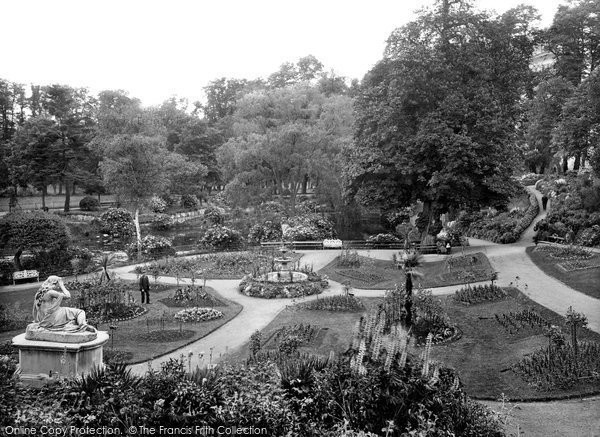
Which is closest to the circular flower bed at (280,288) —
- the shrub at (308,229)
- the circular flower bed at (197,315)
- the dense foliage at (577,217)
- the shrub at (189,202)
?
the circular flower bed at (197,315)

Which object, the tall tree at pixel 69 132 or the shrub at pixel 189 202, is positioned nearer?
the tall tree at pixel 69 132

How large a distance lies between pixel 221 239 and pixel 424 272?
1472 cm

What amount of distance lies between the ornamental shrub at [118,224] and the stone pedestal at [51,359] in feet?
120

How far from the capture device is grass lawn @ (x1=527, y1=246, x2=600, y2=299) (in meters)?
21.3

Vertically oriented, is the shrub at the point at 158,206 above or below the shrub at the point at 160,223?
above

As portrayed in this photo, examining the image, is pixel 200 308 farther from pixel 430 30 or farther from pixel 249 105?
pixel 249 105

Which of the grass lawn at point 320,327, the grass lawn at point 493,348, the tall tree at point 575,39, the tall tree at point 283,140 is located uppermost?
the tall tree at point 575,39

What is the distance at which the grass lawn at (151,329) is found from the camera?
1584cm

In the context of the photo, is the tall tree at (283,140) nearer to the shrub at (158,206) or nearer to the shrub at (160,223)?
the shrub at (160,223)

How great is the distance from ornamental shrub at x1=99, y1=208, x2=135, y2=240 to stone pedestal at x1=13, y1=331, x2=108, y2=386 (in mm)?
36663

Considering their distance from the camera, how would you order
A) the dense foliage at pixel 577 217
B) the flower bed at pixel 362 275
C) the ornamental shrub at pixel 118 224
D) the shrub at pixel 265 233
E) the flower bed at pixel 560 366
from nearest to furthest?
the flower bed at pixel 560 366, the flower bed at pixel 362 275, the dense foliage at pixel 577 217, the shrub at pixel 265 233, the ornamental shrub at pixel 118 224

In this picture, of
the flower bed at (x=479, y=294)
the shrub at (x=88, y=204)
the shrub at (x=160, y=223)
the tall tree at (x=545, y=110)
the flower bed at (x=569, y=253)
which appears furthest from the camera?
the shrub at (x=88, y=204)

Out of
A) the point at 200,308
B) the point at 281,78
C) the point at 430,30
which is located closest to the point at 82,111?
the point at 281,78

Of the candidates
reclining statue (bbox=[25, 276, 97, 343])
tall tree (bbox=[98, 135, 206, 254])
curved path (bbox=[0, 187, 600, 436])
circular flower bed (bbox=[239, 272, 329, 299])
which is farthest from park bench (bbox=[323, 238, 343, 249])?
reclining statue (bbox=[25, 276, 97, 343])
